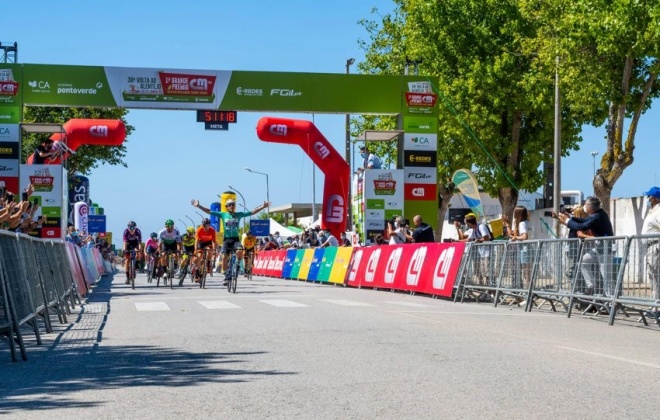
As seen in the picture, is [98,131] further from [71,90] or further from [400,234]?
[400,234]

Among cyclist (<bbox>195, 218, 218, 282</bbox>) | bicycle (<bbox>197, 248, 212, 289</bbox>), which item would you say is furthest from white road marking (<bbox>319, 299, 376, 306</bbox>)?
cyclist (<bbox>195, 218, 218, 282</bbox>)

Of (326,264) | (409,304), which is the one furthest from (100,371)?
(326,264)

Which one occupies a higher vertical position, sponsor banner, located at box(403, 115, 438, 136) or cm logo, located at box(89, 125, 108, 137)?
sponsor banner, located at box(403, 115, 438, 136)

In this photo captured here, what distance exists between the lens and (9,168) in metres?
34.7

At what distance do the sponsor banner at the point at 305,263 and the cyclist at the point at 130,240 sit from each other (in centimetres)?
817

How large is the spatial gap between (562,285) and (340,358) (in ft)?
26.9

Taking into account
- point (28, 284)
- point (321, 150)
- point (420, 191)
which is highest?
point (321, 150)

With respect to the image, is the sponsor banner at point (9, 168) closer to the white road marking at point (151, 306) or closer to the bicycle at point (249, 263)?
the bicycle at point (249, 263)

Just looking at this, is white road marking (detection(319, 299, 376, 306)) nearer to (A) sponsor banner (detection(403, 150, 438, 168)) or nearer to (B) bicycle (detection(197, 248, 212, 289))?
(B) bicycle (detection(197, 248, 212, 289))

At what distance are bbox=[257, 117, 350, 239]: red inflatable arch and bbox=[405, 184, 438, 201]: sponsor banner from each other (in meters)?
5.44

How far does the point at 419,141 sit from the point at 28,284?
25931 millimetres

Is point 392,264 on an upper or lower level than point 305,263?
upper

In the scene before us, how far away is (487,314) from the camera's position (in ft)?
56.1

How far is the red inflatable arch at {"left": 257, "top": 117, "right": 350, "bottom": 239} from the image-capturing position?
4031 cm
